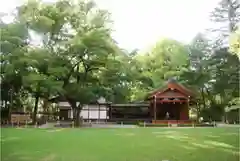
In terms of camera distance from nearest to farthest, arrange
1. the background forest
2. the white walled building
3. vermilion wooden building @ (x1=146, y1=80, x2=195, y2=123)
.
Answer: the background forest < vermilion wooden building @ (x1=146, y1=80, x2=195, y2=123) < the white walled building

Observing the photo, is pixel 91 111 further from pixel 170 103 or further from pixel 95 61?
pixel 170 103

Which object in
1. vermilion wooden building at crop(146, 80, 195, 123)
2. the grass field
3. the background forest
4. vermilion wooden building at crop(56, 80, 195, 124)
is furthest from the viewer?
vermilion wooden building at crop(146, 80, 195, 123)

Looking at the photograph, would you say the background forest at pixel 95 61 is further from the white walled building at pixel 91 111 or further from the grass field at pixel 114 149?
the grass field at pixel 114 149

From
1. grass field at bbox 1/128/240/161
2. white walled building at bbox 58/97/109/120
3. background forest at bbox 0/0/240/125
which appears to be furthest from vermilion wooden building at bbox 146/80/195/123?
grass field at bbox 1/128/240/161

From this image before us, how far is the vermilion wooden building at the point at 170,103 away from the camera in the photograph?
25.3 feet

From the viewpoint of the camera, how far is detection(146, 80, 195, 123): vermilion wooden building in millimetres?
7715

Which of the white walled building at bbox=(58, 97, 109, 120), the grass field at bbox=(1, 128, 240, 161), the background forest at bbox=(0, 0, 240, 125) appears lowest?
the grass field at bbox=(1, 128, 240, 161)

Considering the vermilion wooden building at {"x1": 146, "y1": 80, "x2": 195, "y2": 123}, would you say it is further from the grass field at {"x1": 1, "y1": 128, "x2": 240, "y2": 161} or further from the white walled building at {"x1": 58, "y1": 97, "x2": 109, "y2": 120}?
the grass field at {"x1": 1, "y1": 128, "x2": 240, "y2": 161}

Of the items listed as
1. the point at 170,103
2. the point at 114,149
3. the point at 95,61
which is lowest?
the point at 114,149

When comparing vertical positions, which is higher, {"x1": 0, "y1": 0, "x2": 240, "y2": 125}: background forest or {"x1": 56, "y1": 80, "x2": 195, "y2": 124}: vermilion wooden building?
{"x1": 0, "y1": 0, "x2": 240, "y2": 125}: background forest

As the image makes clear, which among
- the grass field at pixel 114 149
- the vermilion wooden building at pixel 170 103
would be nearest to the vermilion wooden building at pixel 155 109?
the vermilion wooden building at pixel 170 103

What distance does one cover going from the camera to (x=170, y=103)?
9305mm

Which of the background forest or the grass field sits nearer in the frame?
Answer: the grass field

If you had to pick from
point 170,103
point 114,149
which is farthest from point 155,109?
point 114,149
